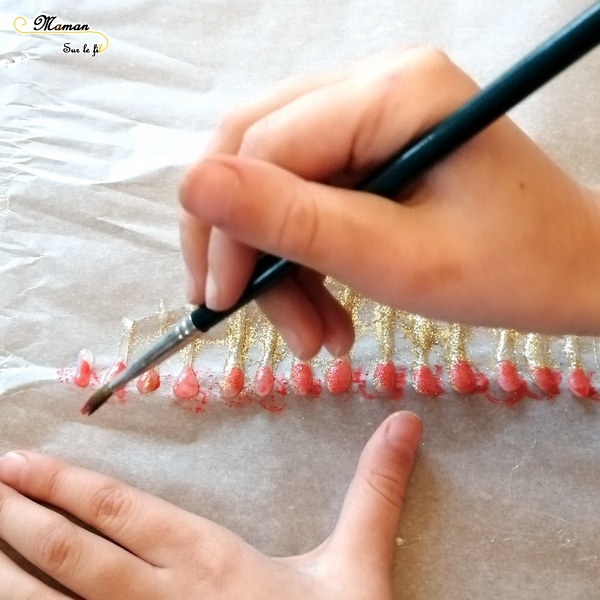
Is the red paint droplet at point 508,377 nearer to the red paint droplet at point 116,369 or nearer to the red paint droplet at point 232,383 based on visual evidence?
the red paint droplet at point 232,383

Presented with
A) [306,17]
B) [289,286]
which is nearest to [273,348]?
[289,286]

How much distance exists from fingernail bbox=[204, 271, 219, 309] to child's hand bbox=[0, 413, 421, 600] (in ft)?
0.69

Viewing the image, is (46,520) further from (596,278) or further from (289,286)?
(596,278)

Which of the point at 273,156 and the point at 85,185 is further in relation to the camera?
the point at 85,185

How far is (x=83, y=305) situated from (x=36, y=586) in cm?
26

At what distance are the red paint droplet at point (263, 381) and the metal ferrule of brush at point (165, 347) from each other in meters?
0.12

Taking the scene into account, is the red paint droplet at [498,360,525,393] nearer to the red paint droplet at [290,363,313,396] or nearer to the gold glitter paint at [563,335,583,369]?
the gold glitter paint at [563,335,583,369]

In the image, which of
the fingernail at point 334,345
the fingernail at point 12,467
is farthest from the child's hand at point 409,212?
the fingernail at point 12,467

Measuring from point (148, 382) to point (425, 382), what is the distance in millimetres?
262

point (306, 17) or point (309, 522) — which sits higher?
point (306, 17)

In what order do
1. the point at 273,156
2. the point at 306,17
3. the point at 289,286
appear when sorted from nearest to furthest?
the point at 273,156 → the point at 289,286 → the point at 306,17

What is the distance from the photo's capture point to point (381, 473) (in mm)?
603

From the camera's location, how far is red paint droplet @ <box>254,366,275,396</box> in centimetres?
66

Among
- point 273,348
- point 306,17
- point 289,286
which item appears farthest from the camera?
point 306,17
